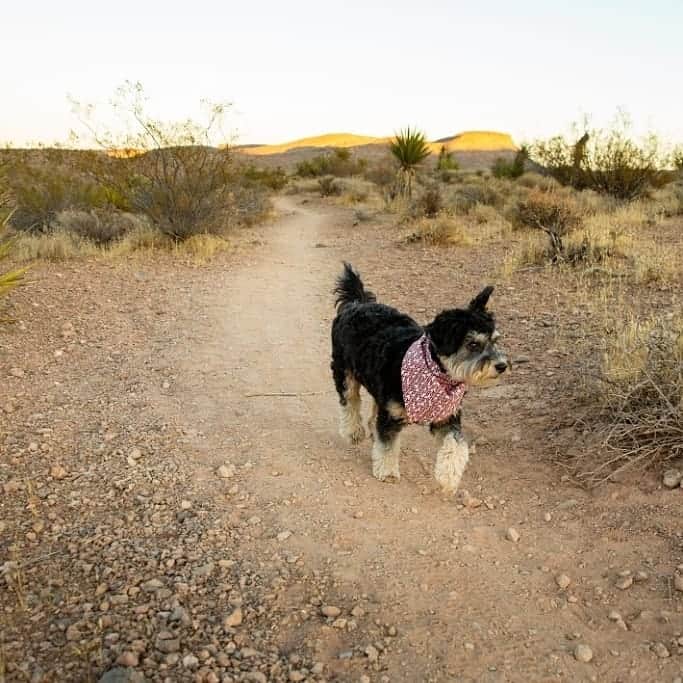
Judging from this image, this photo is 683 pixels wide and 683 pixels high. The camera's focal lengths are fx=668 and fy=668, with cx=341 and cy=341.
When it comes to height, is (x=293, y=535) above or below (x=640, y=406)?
below

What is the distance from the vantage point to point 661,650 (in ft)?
10.2

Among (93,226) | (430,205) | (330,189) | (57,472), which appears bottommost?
(57,472)

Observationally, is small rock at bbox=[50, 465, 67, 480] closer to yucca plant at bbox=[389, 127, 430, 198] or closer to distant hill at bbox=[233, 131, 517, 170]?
yucca plant at bbox=[389, 127, 430, 198]

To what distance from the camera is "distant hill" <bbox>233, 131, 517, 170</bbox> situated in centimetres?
8156

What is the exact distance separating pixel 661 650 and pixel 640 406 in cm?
218

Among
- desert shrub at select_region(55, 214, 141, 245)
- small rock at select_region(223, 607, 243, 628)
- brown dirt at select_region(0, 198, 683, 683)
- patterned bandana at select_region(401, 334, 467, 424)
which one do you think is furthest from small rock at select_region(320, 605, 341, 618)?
desert shrub at select_region(55, 214, 141, 245)

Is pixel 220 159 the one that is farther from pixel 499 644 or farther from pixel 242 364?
pixel 499 644

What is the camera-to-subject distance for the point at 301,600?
3.56 m

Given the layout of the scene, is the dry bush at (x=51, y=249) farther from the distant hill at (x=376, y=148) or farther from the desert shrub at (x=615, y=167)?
the distant hill at (x=376, y=148)

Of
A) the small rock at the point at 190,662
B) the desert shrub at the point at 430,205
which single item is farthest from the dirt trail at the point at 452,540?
the desert shrub at the point at 430,205

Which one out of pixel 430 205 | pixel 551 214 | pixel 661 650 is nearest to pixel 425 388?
pixel 661 650

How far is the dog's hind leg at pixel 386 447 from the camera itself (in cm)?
480

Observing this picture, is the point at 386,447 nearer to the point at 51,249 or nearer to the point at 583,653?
the point at 583,653

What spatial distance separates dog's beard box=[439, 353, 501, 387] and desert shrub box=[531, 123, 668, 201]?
1779cm
